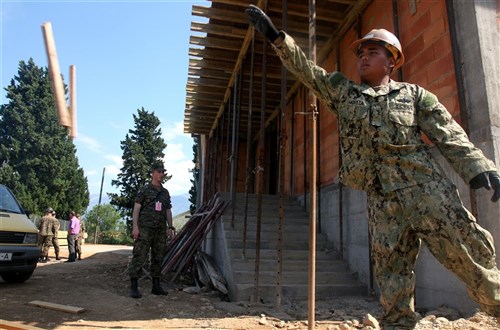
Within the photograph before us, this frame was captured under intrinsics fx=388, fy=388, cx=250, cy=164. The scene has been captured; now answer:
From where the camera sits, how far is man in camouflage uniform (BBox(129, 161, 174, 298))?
211 inches

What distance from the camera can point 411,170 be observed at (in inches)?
87.6

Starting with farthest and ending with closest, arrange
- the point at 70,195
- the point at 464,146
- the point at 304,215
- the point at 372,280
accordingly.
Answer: the point at 70,195 < the point at 304,215 < the point at 372,280 < the point at 464,146

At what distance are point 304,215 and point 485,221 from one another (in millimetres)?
4277

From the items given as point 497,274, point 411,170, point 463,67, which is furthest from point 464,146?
point 463,67

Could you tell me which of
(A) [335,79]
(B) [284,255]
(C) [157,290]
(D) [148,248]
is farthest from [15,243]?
(A) [335,79]

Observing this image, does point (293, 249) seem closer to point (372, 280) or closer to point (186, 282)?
point (372, 280)

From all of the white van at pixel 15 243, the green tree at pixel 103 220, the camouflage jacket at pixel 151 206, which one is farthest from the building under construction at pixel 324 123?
the green tree at pixel 103 220

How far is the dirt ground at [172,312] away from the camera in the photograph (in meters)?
3.61

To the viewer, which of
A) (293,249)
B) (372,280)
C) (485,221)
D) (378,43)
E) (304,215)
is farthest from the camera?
(304,215)

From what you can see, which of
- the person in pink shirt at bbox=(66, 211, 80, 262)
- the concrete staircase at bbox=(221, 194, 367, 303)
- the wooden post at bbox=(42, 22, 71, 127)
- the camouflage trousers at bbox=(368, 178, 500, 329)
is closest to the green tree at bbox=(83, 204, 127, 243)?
the person in pink shirt at bbox=(66, 211, 80, 262)

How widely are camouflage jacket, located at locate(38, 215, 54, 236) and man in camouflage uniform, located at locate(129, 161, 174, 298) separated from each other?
23.2ft

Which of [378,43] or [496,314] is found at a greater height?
[378,43]

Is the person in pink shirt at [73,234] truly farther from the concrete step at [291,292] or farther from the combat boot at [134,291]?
the concrete step at [291,292]

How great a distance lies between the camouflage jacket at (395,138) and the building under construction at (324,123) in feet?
2.49
